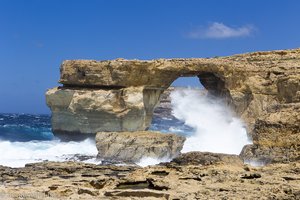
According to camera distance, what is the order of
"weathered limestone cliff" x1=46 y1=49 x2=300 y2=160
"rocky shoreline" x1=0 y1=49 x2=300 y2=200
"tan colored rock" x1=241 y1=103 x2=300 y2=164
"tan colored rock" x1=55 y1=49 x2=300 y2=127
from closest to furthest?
1. "rocky shoreline" x1=0 y1=49 x2=300 y2=200
2. "tan colored rock" x1=241 y1=103 x2=300 y2=164
3. "tan colored rock" x1=55 y1=49 x2=300 y2=127
4. "weathered limestone cliff" x1=46 y1=49 x2=300 y2=160

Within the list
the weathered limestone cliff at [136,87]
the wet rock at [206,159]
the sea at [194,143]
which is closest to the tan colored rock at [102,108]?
the weathered limestone cliff at [136,87]

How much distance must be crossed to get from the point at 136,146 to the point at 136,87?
21.9 ft

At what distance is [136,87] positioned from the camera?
27016 millimetres

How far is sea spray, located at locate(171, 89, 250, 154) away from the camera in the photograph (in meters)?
26.0

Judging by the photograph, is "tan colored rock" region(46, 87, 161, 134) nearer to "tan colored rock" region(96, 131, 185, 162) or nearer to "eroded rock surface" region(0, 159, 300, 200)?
"tan colored rock" region(96, 131, 185, 162)

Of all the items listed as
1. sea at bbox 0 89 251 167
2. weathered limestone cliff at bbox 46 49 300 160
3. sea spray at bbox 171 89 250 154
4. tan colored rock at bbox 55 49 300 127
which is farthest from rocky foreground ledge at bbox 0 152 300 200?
tan colored rock at bbox 55 49 300 127

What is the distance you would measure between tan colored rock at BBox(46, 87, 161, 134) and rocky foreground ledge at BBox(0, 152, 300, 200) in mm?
15941

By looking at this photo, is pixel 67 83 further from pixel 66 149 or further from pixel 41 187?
pixel 41 187

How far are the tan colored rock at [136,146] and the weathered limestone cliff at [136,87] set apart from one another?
4.73 metres

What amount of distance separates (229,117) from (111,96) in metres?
7.17

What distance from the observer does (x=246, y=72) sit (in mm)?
25969

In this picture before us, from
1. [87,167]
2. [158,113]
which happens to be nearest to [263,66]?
[87,167]

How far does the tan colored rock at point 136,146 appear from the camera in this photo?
20.7 m

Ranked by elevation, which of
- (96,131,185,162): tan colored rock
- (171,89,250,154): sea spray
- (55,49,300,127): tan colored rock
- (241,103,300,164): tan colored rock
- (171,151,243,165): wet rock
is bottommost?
(171,151,243,165): wet rock
